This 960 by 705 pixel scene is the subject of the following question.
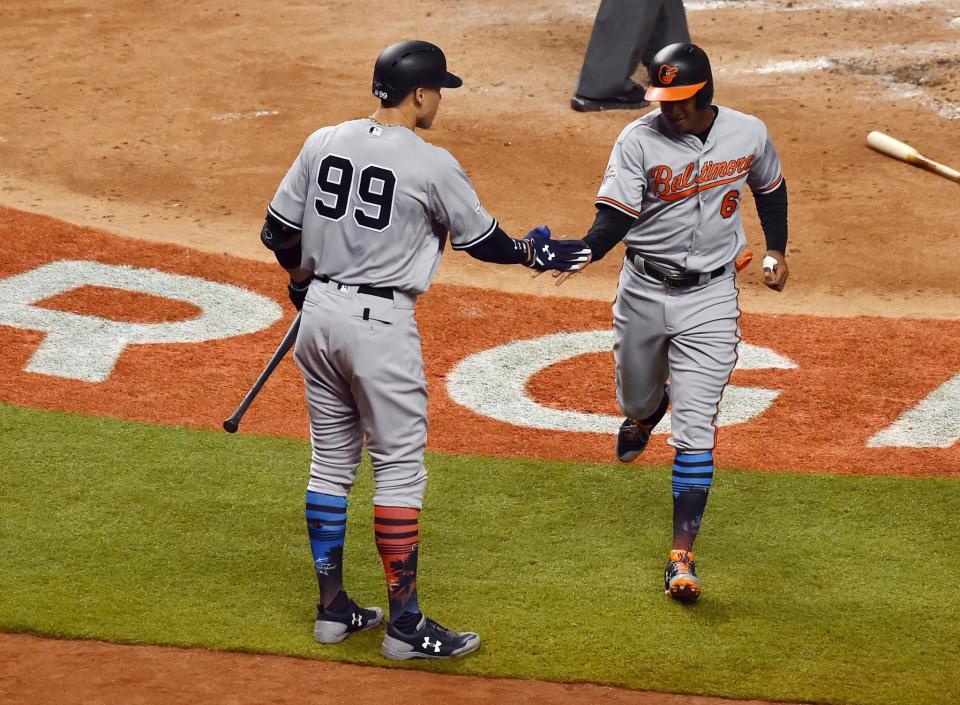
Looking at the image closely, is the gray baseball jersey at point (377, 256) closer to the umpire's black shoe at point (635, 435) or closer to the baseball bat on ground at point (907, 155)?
the umpire's black shoe at point (635, 435)

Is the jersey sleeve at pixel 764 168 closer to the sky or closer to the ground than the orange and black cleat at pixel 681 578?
closer to the sky

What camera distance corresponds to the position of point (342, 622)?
196 inches

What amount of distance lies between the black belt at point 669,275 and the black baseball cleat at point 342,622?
184 cm

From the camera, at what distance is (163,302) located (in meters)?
9.17

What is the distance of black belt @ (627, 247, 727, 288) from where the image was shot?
18.3 feet

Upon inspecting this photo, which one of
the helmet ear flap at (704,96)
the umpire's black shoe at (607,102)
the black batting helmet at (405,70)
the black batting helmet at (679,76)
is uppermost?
the black batting helmet at (405,70)

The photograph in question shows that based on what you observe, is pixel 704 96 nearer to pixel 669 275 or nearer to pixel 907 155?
pixel 669 275

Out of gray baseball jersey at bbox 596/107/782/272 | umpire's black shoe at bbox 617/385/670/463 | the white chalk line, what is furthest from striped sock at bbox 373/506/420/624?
the white chalk line

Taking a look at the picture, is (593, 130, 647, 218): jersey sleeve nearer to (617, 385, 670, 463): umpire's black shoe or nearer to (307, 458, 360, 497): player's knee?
(617, 385, 670, 463): umpire's black shoe

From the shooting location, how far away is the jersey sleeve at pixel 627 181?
5.45 m

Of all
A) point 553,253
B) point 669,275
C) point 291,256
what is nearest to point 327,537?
point 291,256

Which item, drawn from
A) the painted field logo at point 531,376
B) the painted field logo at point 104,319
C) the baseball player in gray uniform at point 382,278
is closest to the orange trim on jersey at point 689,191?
the baseball player in gray uniform at point 382,278

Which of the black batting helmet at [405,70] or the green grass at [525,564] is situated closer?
the black batting helmet at [405,70]

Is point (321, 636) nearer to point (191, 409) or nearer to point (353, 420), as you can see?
point (353, 420)
